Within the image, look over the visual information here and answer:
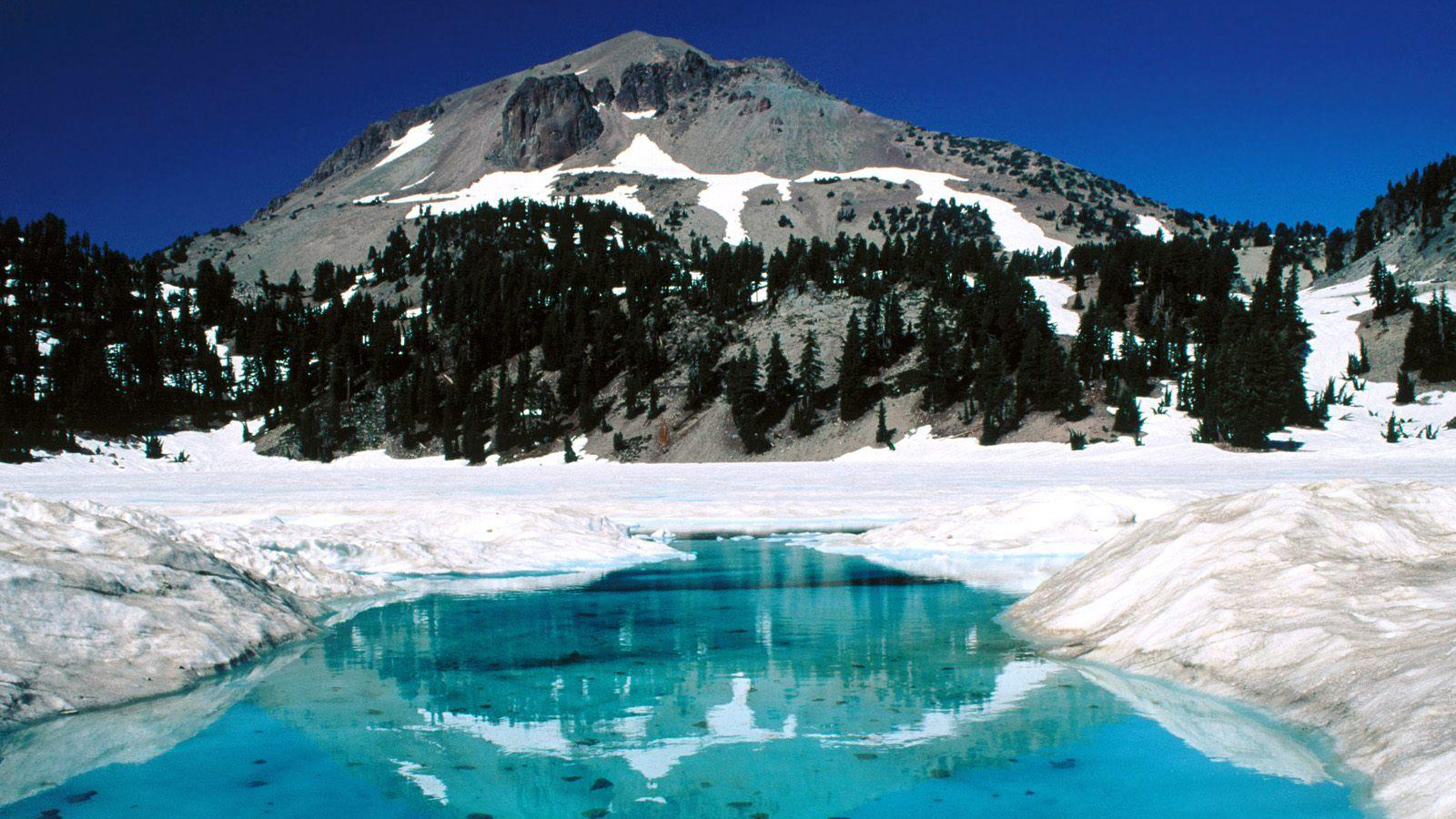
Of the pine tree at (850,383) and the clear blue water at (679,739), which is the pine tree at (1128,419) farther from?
the clear blue water at (679,739)

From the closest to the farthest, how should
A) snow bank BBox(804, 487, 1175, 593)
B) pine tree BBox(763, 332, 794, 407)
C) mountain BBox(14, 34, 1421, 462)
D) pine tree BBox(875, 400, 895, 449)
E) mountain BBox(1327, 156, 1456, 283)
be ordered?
snow bank BBox(804, 487, 1175, 593) < pine tree BBox(875, 400, 895, 449) < mountain BBox(14, 34, 1421, 462) < pine tree BBox(763, 332, 794, 407) < mountain BBox(1327, 156, 1456, 283)

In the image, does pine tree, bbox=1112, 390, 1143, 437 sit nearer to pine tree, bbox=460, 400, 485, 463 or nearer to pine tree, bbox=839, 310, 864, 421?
pine tree, bbox=839, 310, 864, 421

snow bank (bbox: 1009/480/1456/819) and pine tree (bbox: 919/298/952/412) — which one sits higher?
pine tree (bbox: 919/298/952/412)

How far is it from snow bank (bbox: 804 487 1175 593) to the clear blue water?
804 centimetres

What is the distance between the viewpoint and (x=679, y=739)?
8.21 m

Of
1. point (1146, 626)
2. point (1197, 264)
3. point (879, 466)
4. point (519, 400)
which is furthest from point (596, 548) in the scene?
point (1197, 264)

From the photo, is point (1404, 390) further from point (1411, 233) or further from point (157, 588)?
point (157, 588)

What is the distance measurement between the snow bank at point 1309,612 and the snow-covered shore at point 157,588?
9707 mm

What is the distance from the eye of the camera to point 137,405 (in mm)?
98438

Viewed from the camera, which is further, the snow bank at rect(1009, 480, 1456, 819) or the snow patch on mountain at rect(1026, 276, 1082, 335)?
the snow patch on mountain at rect(1026, 276, 1082, 335)

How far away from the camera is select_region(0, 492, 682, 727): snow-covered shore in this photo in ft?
31.4

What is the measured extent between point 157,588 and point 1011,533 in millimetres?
16952

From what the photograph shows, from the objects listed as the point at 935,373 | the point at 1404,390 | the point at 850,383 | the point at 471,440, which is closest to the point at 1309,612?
the point at 935,373

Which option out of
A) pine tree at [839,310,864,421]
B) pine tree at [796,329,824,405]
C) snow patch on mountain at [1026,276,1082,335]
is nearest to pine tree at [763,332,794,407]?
pine tree at [796,329,824,405]
